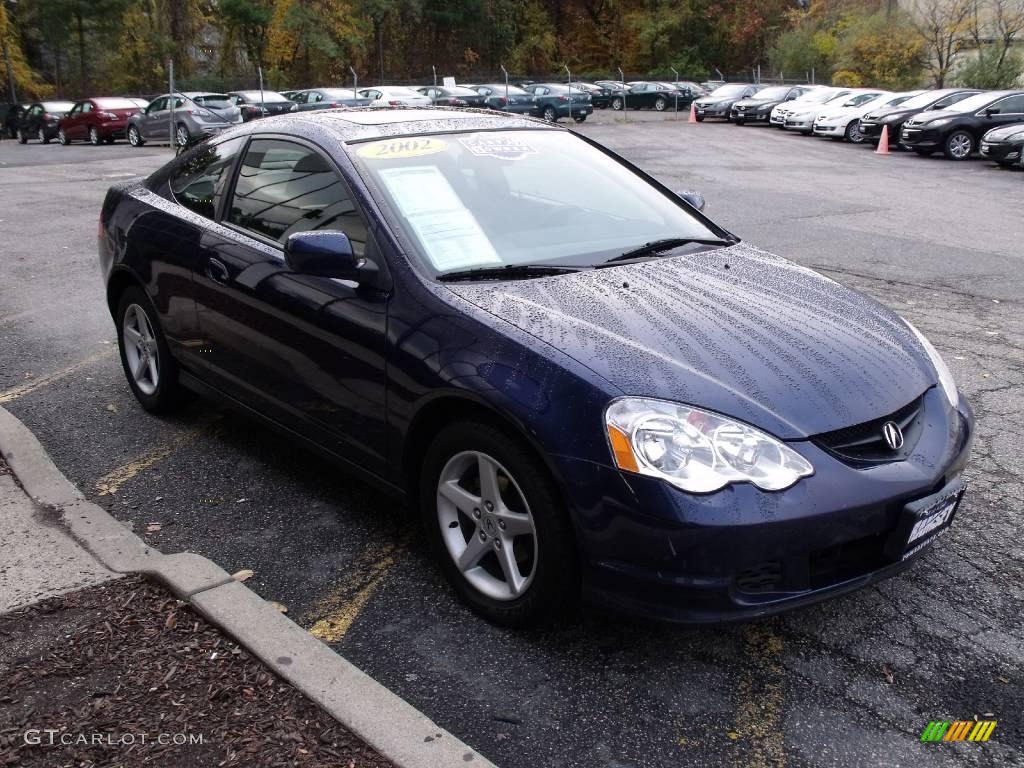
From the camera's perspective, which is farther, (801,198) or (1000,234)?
(801,198)

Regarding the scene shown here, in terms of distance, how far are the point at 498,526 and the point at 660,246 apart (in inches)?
59.8

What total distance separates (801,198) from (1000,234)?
3575mm

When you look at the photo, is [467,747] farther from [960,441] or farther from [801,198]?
[801,198]

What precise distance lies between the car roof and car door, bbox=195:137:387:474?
5.8 inches

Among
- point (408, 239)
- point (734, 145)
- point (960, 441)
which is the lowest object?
point (734, 145)

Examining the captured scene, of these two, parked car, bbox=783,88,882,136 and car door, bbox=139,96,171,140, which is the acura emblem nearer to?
car door, bbox=139,96,171,140

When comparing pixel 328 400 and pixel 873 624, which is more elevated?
pixel 328 400

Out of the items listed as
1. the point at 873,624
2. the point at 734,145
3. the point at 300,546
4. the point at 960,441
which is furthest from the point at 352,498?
the point at 734,145

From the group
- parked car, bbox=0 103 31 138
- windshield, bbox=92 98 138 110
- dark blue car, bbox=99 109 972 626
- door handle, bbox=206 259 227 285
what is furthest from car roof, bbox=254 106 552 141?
parked car, bbox=0 103 31 138

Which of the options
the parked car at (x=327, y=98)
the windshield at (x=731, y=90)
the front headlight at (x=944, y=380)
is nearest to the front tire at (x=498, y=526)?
the front headlight at (x=944, y=380)

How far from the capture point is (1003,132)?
1938cm

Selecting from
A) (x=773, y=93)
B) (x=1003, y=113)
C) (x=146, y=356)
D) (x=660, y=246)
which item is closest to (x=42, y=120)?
(x=773, y=93)

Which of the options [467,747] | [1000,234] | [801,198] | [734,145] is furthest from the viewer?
[734,145]

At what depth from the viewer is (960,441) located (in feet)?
10.4
